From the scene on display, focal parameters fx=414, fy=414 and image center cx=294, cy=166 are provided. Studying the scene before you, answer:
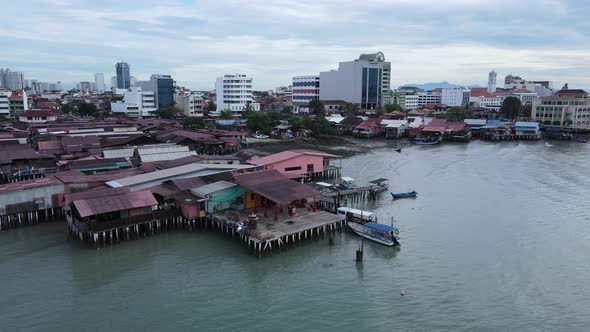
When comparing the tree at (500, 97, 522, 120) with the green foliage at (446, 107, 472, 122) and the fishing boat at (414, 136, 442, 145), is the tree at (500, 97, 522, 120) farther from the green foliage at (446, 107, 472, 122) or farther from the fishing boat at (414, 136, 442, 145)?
the fishing boat at (414, 136, 442, 145)

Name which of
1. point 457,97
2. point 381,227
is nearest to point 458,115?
point 457,97

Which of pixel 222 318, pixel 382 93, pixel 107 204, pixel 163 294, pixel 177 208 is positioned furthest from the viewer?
pixel 382 93

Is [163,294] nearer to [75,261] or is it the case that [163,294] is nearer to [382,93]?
[75,261]

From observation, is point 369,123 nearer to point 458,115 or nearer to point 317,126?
point 317,126

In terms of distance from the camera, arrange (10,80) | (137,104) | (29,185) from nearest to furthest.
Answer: (29,185)
(137,104)
(10,80)

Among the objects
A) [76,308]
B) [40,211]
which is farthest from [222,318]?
[40,211]

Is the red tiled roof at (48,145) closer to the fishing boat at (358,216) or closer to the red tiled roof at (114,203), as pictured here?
the red tiled roof at (114,203)
